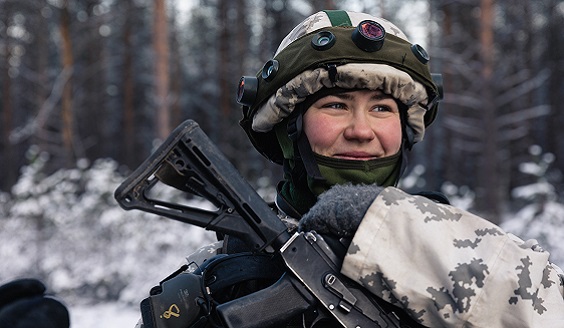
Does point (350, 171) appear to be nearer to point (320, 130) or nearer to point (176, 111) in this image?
point (320, 130)

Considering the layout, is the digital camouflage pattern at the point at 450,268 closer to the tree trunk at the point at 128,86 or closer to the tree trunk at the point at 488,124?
the tree trunk at the point at 488,124

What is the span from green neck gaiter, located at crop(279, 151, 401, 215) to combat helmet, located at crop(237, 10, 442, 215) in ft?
0.12

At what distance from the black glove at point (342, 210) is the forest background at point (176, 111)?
241 inches

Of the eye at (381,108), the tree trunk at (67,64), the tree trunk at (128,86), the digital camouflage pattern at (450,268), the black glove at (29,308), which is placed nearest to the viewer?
the digital camouflage pattern at (450,268)

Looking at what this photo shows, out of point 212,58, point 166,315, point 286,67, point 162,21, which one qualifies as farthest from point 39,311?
point 212,58

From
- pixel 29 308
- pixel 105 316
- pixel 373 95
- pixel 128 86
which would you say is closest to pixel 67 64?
pixel 105 316

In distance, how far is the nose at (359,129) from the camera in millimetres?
1688

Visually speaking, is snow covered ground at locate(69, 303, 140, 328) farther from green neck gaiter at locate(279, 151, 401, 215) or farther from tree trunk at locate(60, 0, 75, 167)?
tree trunk at locate(60, 0, 75, 167)

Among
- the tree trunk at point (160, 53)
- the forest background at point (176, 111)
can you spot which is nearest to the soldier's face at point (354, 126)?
the forest background at point (176, 111)

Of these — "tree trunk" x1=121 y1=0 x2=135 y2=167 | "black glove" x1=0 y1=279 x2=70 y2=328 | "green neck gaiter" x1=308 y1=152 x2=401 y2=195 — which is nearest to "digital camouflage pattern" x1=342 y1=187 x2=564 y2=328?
"green neck gaiter" x1=308 y1=152 x2=401 y2=195

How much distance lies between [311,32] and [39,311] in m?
1.22

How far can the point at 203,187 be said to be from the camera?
1.61 m

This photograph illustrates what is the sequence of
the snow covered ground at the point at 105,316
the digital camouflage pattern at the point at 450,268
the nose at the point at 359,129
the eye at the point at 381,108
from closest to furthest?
the digital camouflage pattern at the point at 450,268, the nose at the point at 359,129, the eye at the point at 381,108, the snow covered ground at the point at 105,316

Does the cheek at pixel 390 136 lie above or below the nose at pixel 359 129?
below
